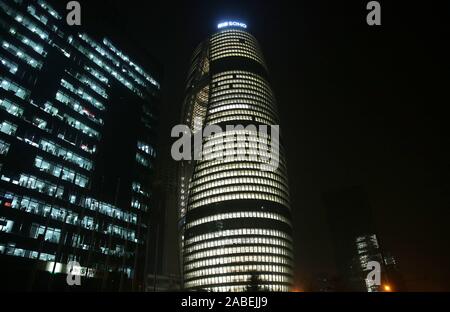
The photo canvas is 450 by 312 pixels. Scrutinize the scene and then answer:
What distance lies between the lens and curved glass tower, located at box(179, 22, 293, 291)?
116 meters

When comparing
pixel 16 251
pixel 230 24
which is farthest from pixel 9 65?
pixel 230 24

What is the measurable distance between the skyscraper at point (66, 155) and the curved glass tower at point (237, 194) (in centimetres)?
3428

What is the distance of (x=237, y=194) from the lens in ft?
418

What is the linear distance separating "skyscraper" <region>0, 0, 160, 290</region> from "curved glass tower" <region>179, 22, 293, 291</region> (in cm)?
3428

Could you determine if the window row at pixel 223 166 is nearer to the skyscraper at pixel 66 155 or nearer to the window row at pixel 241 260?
the skyscraper at pixel 66 155

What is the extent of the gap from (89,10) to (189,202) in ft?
284

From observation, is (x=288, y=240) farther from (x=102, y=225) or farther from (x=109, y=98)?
(x=109, y=98)

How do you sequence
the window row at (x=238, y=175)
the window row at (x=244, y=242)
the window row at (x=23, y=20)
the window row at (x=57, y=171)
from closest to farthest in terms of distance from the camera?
the window row at (x=57, y=171) < the window row at (x=23, y=20) < the window row at (x=244, y=242) < the window row at (x=238, y=175)

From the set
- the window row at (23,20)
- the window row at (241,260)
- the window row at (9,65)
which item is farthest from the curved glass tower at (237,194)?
the window row at (9,65)

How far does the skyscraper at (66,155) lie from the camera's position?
6712 cm

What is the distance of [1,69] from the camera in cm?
7094

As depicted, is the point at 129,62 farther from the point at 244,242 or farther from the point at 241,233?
the point at 244,242
